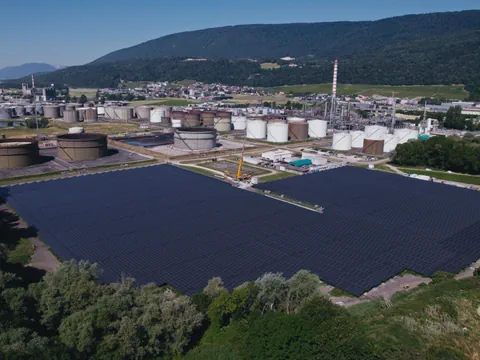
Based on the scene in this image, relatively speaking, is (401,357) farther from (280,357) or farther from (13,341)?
(13,341)

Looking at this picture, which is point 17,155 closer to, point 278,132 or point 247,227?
point 247,227

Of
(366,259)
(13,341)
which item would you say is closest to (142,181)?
(366,259)

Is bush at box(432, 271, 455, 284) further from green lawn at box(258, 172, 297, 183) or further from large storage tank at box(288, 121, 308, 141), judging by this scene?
large storage tank at box(288, 121, 308, 141)

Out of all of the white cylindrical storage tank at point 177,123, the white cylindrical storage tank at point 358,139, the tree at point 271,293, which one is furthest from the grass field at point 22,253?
the white cylindrical storage tank at point 177,123

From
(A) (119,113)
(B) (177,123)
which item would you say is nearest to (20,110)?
(A) (119,113)

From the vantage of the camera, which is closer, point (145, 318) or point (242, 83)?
point (145, 318)

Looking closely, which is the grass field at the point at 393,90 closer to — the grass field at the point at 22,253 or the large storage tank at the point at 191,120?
the large storage tank at the point at 191,120
